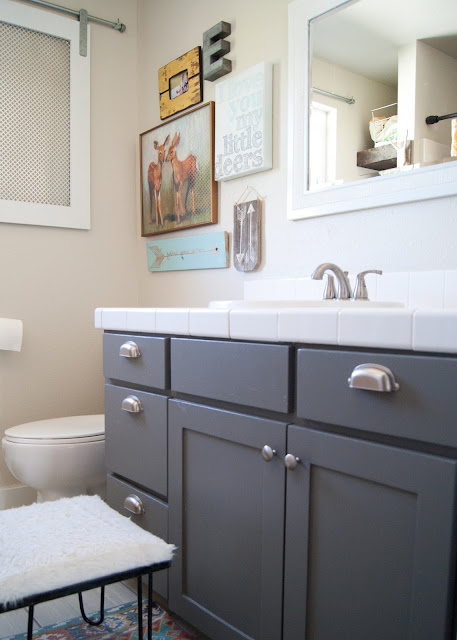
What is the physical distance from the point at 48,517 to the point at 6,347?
1.24 m

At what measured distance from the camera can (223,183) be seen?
6.98 ft

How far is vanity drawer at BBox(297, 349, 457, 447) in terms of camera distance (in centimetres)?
82

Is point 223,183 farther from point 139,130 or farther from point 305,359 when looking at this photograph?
point 305,359

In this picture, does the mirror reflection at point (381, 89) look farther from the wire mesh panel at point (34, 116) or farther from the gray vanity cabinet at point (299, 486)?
the wire mesh panel at point (34, 116)

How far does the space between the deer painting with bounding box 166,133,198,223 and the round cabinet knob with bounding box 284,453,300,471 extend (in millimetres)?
1395

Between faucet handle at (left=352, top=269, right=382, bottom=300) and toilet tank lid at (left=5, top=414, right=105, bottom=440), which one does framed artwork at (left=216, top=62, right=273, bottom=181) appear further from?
toilet tank lid at (left=5, top=414, right=105, bottom=440)

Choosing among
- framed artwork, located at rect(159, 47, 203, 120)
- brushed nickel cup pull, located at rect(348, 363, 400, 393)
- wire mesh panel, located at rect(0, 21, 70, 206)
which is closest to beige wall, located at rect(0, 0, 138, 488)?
wire mesh panel, located at rect(0, 21, 70, 206)

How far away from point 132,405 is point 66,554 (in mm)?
600

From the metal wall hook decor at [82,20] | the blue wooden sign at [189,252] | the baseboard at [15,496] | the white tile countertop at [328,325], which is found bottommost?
the baseboard at [15,496]

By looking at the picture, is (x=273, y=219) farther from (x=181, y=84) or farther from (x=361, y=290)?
(x=181, y=84)

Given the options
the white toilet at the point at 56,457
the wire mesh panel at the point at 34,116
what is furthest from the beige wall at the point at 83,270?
the white toilet at the point at 56,457

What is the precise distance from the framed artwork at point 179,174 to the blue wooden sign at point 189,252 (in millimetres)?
56

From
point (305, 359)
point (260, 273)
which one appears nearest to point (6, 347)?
point (260, 273)

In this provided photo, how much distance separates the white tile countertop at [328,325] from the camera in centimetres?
83
